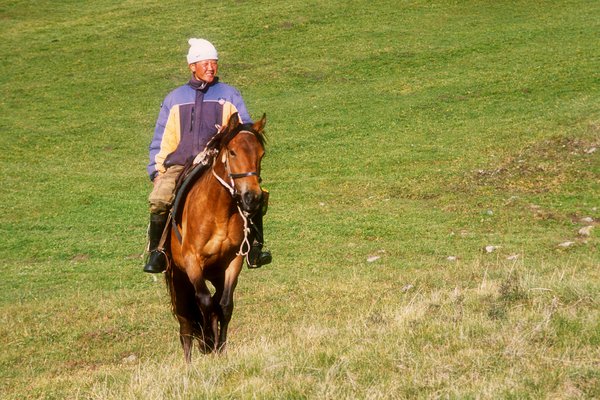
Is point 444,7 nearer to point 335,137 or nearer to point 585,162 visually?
point 335,137

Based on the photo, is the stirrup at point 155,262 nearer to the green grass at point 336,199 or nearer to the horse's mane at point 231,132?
the green grass at point 336,199

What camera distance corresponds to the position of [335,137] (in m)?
29.4

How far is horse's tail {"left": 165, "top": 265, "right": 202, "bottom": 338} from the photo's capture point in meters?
9.97

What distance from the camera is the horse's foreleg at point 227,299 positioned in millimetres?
9023

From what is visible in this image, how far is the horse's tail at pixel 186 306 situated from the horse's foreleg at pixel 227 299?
80cm

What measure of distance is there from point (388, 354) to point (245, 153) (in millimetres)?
2831

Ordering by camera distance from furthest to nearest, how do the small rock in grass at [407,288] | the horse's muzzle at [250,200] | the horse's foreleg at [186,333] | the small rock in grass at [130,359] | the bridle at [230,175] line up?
the small rock in grass at [407,288] < the small rock in grass at [130,359] < the horse's foreleg at [186,333] < the bridle at [230,175] < the horse's muzzle at [250,200]

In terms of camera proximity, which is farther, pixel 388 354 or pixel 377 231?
pixel 377 231

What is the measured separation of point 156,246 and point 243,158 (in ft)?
6.23

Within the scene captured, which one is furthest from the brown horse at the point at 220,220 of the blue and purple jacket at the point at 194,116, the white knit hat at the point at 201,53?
the white knit hat at the point at 201,53

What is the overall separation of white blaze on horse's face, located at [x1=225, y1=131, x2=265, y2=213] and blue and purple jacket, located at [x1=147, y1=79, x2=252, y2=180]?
80 centimetres

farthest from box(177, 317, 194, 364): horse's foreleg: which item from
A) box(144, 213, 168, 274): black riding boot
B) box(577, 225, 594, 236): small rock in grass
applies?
box(577, 225, 594, 236): small rock in grass

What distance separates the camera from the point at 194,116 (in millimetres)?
9367

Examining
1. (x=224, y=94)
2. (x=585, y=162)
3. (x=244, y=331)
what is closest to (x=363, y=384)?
(x=224, y=94)
